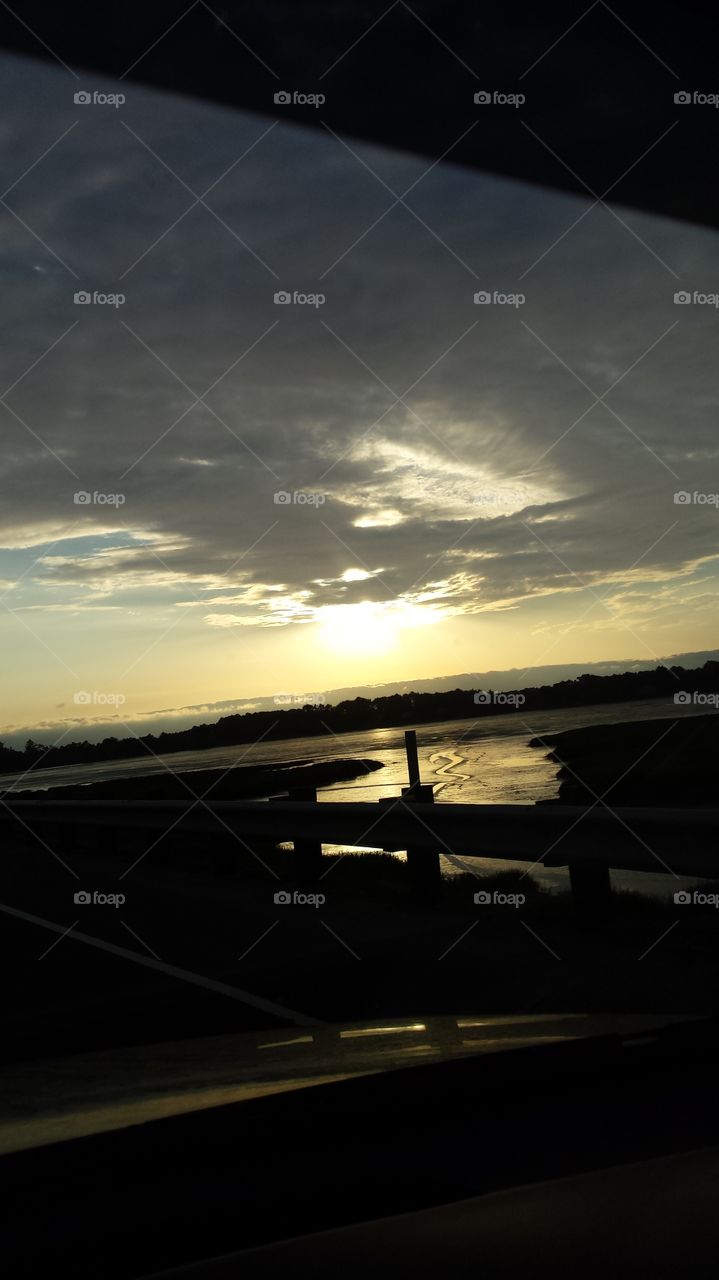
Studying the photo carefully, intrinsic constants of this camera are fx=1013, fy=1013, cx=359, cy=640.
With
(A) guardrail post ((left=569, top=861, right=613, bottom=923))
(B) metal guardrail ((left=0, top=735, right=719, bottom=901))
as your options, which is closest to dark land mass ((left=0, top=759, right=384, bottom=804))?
(B) metal guardrail ((left=0, top=735, right=719, bottom=901))

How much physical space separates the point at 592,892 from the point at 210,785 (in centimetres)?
2822

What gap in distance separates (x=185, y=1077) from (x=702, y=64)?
17.6 feet

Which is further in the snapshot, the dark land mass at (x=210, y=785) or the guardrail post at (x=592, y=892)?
the dark land mass at (x=210, y=785)

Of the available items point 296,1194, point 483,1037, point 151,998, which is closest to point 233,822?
point 151,998

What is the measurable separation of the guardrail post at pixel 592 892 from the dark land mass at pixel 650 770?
6.79ft

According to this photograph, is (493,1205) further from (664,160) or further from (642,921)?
(664,160)

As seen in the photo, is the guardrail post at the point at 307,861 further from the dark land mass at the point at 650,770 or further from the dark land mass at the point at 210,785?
the dark land mass at the point at 210,785

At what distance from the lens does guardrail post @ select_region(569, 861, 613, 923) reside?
684 cm

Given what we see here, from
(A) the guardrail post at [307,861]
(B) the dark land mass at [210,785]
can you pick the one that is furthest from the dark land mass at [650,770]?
(B) the dark land mass at [210,785]

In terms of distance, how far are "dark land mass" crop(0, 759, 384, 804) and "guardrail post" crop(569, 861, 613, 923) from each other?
8709mm

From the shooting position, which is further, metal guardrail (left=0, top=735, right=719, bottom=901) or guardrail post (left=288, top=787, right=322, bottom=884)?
guardrail post (left=288, top=787, right=322, bottom=884)

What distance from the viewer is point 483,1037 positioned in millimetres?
2836

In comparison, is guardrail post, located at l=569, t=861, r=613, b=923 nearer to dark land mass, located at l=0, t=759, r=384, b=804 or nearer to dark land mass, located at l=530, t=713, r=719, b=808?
dark land mass, located at l=530, t=713, r=719, b=808

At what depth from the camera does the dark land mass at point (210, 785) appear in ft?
62.0
